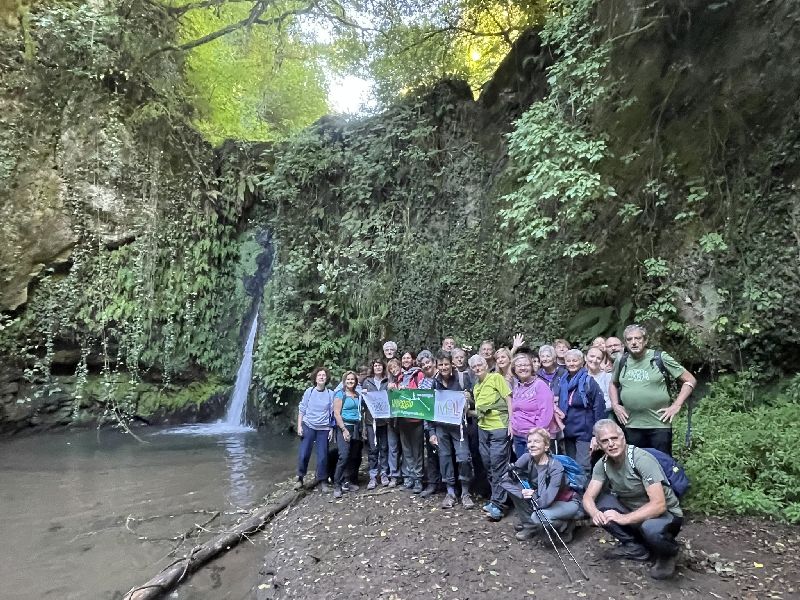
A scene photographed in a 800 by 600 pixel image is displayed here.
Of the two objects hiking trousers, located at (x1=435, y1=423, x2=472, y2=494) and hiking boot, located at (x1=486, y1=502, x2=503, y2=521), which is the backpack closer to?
hiking boot, located at (x1=486, y1=502, x2=503, y2=521)

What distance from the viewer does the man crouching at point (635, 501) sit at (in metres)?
3.79

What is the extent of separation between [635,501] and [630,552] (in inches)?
24.0

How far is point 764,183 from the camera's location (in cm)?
669

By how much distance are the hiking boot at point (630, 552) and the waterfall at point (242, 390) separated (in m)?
10.2

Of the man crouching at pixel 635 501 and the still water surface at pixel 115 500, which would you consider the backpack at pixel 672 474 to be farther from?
the still water surface at pixel 115 500

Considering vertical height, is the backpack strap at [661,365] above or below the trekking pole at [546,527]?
above

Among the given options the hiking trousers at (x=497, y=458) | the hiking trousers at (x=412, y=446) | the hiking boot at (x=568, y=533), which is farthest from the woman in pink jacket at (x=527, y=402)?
the hiking trousers at (x=412, y=446)

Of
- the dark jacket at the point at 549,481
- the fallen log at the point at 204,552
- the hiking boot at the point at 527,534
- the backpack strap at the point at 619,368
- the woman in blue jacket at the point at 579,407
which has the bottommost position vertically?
the fallen log at the point at 204,552

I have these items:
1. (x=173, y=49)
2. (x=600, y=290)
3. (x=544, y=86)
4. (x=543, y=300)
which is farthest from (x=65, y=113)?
(x=600, y=290)

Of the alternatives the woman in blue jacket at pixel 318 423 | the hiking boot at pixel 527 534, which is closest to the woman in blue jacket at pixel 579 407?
the hiking boot at pixel 527 534

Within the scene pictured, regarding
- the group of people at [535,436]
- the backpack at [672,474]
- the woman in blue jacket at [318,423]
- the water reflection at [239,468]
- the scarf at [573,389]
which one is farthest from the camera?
the water reflection at [239,468]

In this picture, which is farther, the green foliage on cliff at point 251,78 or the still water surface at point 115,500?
the green foliage on cliff at point 251,78

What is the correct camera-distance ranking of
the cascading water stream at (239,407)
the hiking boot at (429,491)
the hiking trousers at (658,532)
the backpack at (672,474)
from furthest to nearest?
the cascading water stream at (239,407)
the hiking boot at (429,491)
the backpack at (672,474)
the hiking trousers at (658,532)

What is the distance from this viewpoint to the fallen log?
14.9 feet
